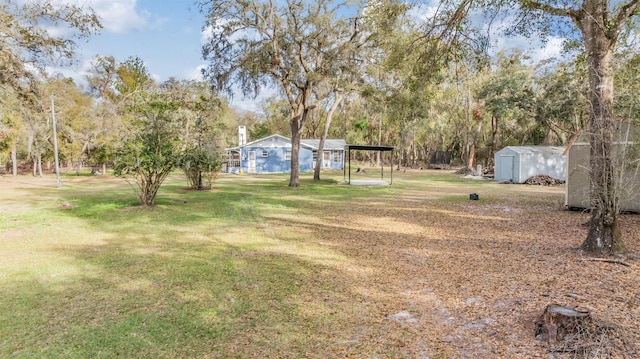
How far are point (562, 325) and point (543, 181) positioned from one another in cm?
1906

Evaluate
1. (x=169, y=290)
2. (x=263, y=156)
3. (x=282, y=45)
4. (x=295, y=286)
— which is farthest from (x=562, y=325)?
(x=263, y=156)

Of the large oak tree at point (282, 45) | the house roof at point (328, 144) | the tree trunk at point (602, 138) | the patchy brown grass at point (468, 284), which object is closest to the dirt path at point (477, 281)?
the patchy brown grass at point (468, 284)

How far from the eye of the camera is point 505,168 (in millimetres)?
21469

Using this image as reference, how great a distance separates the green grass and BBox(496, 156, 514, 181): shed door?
16.3 m

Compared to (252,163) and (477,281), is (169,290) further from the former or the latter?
(252,163)

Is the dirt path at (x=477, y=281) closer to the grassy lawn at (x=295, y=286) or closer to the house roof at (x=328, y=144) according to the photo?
the grassy lawn at (x=295, y=286)

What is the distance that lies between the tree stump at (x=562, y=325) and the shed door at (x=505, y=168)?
1953 cm

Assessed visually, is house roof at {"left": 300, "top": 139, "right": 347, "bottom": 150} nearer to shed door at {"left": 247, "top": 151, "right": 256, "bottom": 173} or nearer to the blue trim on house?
the blue trim on house

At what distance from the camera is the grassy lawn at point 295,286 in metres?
3.21

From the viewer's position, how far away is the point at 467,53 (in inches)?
327

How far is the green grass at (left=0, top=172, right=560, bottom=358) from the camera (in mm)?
3211

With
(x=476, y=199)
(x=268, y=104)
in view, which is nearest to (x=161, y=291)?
(x=476, y=199)

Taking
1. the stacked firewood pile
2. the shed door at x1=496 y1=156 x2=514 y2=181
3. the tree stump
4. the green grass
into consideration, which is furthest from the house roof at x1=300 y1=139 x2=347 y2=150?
the tree stump

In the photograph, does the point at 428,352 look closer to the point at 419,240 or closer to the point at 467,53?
the point at 419,240
